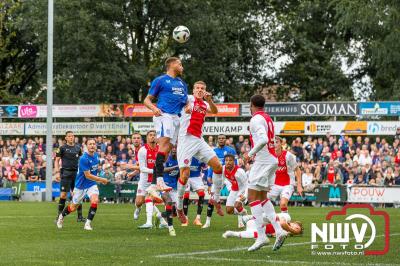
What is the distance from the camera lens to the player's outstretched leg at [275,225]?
41.1 ft

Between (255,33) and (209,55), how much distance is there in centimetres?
555

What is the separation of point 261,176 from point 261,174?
1.2 inches

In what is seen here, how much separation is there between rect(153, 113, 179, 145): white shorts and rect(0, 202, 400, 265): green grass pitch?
1869 mm

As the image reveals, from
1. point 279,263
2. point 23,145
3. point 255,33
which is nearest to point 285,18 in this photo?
point 255,33

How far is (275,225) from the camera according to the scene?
1266cm

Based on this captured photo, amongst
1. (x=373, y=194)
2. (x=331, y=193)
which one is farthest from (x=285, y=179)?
(x=331, y=193)

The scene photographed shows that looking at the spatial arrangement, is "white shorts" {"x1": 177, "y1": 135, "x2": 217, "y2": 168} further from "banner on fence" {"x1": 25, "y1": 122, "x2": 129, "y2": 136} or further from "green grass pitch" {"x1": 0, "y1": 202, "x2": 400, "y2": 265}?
"banner on fence" {"x1": 25, "y1": 122, "x2": 129, "y2": 136}

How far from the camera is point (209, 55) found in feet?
167

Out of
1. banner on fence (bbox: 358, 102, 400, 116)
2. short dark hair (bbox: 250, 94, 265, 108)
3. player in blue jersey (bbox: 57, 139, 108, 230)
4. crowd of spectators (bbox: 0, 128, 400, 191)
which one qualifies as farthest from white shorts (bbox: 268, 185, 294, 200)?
banner on fence (bbox: 358, 102, 400, 116)

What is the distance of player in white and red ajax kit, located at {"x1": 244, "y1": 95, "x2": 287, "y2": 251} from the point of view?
41.3ft

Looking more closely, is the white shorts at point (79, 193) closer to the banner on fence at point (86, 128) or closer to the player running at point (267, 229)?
the player running at point (267, 229)

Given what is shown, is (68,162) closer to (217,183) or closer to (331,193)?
(217,183)

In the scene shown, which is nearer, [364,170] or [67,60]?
[364,170]

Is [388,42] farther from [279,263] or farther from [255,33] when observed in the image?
[279,263]
